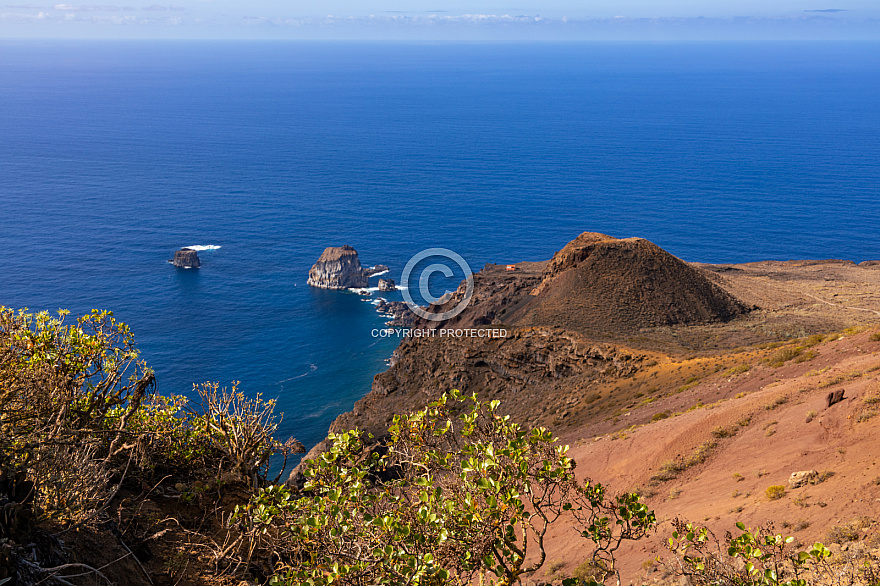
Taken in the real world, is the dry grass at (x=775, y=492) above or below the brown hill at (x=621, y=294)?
below

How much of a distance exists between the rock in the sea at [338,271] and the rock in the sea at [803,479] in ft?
287

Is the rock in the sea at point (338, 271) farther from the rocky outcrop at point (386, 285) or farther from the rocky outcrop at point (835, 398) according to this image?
the rocky outcrop at point (835, 398)

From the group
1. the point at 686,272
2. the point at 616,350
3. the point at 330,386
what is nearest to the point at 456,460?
the point at 616,350

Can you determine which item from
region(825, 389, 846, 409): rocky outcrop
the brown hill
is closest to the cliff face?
the brown hill

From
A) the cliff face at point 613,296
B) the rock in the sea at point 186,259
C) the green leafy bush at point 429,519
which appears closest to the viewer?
the green leafy bush at point 429,519

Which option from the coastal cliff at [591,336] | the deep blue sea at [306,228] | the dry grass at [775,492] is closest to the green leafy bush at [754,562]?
the dry grass at [775,492]

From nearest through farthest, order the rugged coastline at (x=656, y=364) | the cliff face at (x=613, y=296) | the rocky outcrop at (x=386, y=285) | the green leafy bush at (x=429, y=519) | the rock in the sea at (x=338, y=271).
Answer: the green leafy bush at (x=429, y=519), the rugged coastline at (x=656, y=364), the cliff face at (x=613, y=296), the rock in the sea at (x=338, y=271), the rocky outcrop at (x=386, y=285)

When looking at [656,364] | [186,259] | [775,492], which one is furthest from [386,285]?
[775,492]

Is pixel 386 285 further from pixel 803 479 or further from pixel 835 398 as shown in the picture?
pixel 803 479

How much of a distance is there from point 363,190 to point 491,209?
38051mm

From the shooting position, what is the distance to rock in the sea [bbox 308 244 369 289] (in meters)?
106

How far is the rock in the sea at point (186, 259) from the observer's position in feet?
365

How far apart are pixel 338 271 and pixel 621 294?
58.1 m

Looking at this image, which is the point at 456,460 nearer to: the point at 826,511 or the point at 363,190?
the point at 826,511
